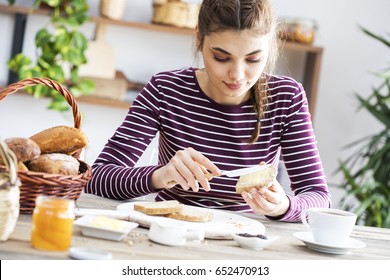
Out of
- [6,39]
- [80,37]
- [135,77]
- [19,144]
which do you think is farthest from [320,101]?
[19,144]

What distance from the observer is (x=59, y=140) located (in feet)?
5.18

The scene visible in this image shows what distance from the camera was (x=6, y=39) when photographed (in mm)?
4023

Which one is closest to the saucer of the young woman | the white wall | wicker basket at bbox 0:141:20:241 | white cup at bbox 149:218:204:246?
white cup at bbox 149:218:204:246

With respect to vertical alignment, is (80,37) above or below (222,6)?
below

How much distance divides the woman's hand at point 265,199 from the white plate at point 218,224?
0.04m

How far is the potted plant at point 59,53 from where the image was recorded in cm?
387

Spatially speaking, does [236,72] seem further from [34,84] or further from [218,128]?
[34,84]

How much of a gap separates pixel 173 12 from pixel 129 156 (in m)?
2.05

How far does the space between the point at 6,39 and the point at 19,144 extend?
2.72 m

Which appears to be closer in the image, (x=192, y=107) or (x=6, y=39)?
(x=192, y=107)

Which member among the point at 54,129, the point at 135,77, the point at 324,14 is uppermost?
the point at 324,14

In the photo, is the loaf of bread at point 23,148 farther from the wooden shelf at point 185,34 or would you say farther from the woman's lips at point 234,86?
the wooden shelf at point 185,34

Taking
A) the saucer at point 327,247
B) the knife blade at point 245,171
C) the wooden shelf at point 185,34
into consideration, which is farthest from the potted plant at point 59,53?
the saucer at point 327,247

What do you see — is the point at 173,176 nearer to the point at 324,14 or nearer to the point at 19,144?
the point at 19,144
